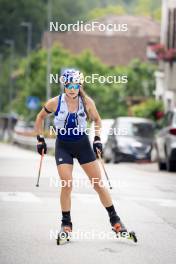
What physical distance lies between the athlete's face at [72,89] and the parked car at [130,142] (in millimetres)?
20876

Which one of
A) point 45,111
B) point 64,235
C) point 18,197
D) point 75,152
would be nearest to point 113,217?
point 64,235

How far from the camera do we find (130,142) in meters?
34.5

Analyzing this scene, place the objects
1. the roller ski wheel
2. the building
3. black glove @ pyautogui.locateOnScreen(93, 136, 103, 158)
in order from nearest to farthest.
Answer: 1. the roller ski wheel
2. black glove @ pyautogui.locateOnScreen(93, 136, 103, 158)
3. the building

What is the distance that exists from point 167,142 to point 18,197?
10530 millimetres

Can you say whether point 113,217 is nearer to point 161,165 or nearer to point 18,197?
Answer: point 18,197

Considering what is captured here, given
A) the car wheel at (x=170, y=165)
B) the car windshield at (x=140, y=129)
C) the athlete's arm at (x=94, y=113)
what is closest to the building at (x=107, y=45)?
the car windshield at (x=140, y=129)

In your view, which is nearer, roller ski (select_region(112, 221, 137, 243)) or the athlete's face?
roller ski (select_region(112, 221, 137, 243))

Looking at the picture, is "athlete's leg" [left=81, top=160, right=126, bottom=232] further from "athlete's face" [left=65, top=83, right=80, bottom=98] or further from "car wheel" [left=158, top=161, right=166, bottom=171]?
"car wheel" [left=158, top=161, right=166, bottom=171]

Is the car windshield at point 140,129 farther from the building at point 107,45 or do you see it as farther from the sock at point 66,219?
the building at point 107,45

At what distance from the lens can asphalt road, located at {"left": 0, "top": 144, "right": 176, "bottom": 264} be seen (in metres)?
11.3

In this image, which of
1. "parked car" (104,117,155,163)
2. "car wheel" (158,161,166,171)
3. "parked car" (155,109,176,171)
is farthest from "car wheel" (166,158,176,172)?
"parked car" (104,117,155,163)

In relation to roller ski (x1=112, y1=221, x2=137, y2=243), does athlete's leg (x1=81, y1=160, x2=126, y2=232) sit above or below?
above

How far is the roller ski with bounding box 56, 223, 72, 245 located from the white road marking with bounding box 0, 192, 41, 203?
14.9 ft

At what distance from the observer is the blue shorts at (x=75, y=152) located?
12.5m
